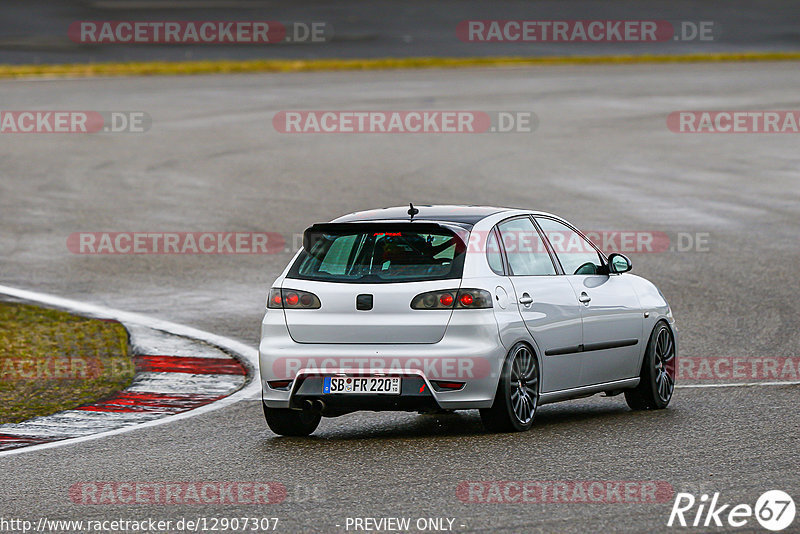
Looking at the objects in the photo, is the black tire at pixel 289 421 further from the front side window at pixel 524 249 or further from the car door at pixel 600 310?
the car door at pixel 600 310

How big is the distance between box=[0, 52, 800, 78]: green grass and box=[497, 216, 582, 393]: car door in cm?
3464

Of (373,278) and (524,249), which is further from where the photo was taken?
(524,249)

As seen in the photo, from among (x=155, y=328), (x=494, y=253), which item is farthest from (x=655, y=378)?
(x=155, y=328)

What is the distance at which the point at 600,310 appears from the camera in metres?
10.3

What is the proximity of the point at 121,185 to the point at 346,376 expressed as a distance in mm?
15852

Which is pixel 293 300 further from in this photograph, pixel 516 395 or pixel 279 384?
pixel 516 395

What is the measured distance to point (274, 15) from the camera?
53.2 metres

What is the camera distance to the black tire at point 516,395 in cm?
922

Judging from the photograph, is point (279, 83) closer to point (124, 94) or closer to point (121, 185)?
point (124, 94)

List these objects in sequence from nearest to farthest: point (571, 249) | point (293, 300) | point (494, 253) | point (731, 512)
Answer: point (731, 512), point (293, 300), point (494, 253), point (571, 249)

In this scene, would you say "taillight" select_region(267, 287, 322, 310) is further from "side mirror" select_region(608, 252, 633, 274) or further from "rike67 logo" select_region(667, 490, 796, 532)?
"rike67 logo" select_region(667, 490, 796, 532)

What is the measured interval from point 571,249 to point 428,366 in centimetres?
209

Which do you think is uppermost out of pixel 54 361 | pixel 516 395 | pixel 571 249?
pixel 571 249

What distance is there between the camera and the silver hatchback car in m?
9.07
